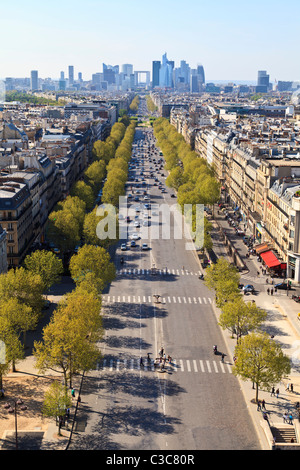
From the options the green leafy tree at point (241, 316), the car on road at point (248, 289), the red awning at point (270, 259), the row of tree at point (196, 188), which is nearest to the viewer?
the green leafy tree at point (241, 316)

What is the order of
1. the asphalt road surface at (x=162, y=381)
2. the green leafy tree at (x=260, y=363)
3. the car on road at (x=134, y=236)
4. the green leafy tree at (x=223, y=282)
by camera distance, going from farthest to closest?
the car on road at (x=134, y=236)
the green leafy tree at (x=223, y=282)
the green leafy tree at (x=260, y=363)
the asphalt road surface at (x=162, y=381)

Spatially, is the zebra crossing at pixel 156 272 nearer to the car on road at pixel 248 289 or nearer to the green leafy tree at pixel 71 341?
the car on road at pixel 248 289

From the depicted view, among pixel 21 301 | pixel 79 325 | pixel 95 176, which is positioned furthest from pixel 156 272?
pixel 95 176

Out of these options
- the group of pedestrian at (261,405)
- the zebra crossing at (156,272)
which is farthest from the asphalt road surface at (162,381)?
the zebra crossing at (156,272)

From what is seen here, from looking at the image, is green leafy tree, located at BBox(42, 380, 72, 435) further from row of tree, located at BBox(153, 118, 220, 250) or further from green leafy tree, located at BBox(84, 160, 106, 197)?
green leafy tree, located at BBox(84, 160, 106, 197)

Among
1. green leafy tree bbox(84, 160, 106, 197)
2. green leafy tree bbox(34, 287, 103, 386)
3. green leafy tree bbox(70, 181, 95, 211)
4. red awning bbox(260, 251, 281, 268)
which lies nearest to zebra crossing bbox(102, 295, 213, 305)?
red awning bbox(260, 251, 281, 268)

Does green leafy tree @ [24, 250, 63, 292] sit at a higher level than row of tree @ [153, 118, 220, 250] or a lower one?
lower
